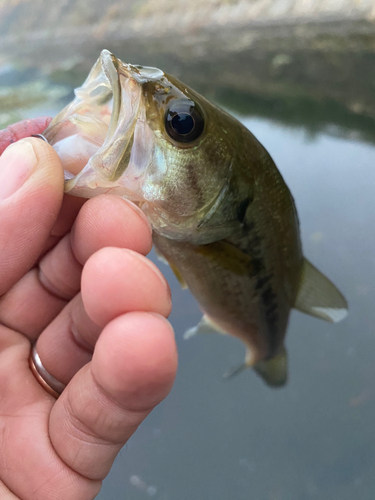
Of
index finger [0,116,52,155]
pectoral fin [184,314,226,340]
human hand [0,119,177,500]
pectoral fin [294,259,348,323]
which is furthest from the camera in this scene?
pectoral fin [184,314,226,340]

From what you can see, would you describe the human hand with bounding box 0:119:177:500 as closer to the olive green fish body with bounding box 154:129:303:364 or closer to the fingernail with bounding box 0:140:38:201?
the fingernail with bounding box 0:140:38:201

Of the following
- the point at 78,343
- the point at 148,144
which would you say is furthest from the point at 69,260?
the point at 148,144

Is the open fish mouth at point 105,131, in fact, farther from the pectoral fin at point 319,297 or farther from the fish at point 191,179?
the pectoral fin at point 319,297

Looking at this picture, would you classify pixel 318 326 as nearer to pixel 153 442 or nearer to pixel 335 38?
pixel 153 442

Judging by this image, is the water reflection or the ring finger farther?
the water reflection

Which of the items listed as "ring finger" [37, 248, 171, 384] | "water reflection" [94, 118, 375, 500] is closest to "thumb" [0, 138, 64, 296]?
"ring finger" [37, 248, 171, 384]

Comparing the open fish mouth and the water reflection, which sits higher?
the open fish mouth

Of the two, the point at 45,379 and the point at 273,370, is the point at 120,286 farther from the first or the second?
the point at 273,370
